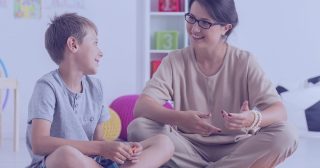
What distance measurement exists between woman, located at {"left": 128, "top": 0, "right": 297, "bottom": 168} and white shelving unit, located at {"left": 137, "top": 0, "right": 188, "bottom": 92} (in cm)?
180

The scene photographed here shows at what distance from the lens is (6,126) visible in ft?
11.3

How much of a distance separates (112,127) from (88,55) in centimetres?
128

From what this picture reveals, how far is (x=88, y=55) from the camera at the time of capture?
1570mm

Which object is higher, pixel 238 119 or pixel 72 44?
pixel 72 44

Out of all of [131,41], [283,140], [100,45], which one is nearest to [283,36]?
[131,41]

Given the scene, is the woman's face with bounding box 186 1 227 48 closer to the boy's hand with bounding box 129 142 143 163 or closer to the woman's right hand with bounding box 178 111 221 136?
the woman's right hand with bounding box 178 111 221 136

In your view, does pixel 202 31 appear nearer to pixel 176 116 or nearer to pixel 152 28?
pixel 176 116

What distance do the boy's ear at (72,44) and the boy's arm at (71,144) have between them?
0.24m

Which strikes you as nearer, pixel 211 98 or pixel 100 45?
pixel 211 98

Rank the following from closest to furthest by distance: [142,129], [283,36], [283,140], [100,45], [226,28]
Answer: [283,140] → [142,129] → [226,28] → [100,45] → [283,36]

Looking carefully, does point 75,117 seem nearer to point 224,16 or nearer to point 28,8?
point 224,16

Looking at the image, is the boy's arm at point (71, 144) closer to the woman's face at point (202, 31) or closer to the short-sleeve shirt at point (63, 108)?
the short-sleeve shirt at point (63, 108)

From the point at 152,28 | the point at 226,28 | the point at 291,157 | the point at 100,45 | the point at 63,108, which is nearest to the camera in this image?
the point at 63,108

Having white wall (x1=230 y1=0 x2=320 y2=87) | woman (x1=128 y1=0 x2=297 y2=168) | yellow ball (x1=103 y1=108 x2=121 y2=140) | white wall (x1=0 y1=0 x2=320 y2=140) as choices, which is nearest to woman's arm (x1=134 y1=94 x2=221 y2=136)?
woman (x1=128 y1=0 x2=297 y2=168)
